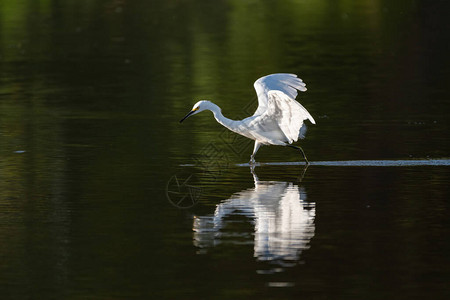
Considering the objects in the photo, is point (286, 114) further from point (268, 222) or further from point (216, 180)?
point (268, 222)

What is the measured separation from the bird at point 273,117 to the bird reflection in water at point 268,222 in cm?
152

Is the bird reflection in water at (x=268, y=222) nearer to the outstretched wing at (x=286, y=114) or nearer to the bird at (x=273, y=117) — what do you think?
the outstretched wing at (x=286, y=114)

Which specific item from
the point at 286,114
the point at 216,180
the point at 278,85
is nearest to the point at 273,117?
the point at 286,114

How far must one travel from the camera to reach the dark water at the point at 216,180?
1055 cm

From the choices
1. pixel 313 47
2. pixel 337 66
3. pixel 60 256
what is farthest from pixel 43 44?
pixel 60 256

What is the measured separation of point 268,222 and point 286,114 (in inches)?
164

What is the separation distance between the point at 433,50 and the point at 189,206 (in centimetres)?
2287

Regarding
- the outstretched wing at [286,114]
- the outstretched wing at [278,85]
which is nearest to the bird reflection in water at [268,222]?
the outstretched wing at [286,114]

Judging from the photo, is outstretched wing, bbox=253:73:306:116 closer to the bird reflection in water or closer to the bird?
the bird

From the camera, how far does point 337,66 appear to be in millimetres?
31797

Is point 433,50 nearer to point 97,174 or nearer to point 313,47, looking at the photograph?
point 313,47

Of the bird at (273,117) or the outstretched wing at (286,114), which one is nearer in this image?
the outstretched wing at (286,114)

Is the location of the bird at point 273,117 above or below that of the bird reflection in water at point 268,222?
above

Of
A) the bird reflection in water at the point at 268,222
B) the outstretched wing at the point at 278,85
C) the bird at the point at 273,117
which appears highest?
the outstretched wing at the point at 278,85
